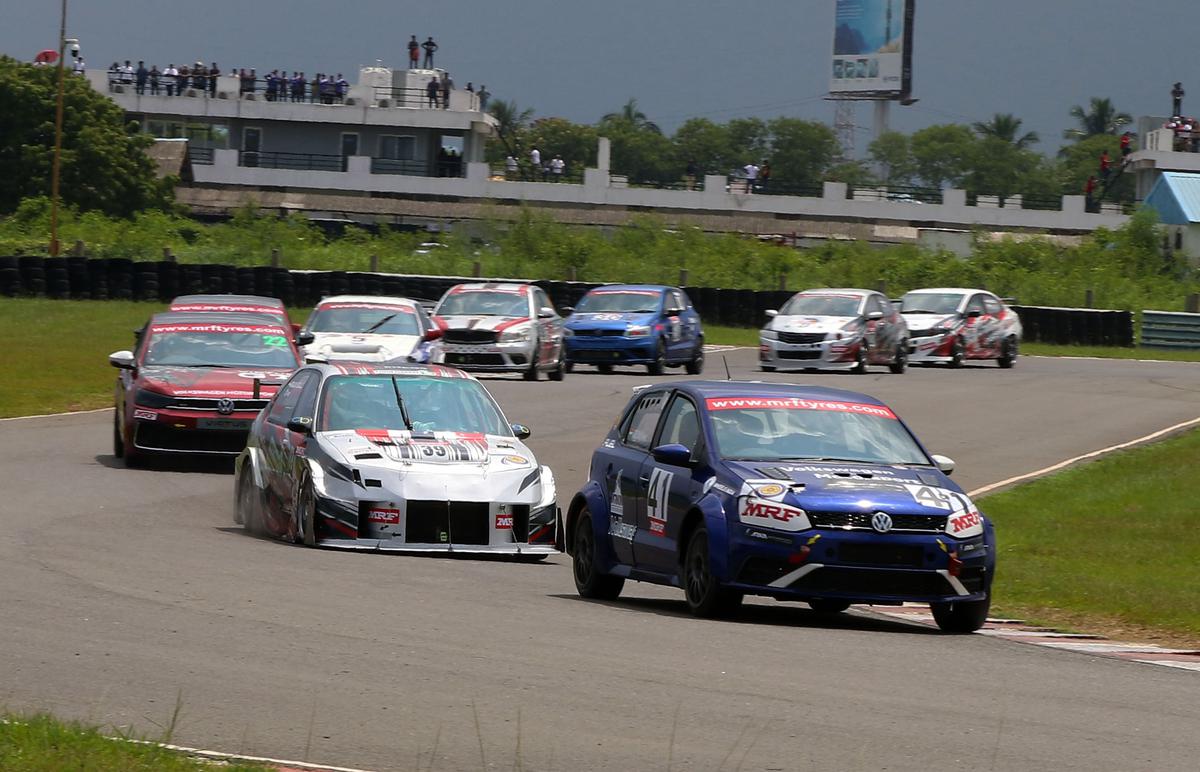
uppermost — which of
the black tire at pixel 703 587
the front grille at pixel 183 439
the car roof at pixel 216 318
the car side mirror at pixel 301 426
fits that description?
the car roof at pixel 216 318

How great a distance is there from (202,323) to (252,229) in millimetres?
41932

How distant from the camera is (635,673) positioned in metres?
8.20

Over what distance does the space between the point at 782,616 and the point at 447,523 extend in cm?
309

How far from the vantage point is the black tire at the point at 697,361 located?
3394 cm

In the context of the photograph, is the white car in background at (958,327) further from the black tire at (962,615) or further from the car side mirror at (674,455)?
the black tire at (962,615)

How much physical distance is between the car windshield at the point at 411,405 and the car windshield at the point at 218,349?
17.8 feet

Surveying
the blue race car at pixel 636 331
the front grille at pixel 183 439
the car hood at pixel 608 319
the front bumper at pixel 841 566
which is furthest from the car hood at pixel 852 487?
the car hood at pixel 608 319

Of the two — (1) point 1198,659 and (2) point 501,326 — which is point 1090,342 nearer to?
(2) point 501,326

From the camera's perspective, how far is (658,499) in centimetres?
1130

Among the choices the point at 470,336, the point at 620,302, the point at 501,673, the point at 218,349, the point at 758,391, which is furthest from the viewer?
the point at 620,302

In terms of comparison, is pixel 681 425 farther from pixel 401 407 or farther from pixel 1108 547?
pixel 1108 547

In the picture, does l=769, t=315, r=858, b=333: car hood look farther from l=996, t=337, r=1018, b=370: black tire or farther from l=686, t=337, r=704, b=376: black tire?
A: l=996, t=337, r=1018, b=370: black tire

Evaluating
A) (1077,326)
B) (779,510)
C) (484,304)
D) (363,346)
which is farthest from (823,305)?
(779,510)

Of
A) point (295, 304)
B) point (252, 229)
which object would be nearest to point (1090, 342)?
point (295, 304)
